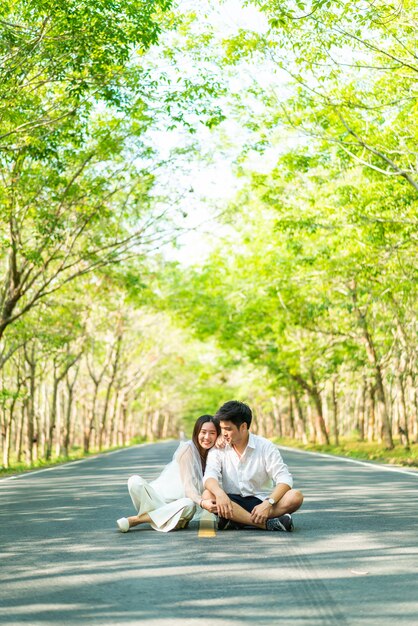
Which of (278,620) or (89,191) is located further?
(89,191)

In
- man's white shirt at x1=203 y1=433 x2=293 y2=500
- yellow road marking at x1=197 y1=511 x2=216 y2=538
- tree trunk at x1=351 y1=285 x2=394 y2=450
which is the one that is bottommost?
yellow road marking at x1=197 y1=511 x2=216 y2=538

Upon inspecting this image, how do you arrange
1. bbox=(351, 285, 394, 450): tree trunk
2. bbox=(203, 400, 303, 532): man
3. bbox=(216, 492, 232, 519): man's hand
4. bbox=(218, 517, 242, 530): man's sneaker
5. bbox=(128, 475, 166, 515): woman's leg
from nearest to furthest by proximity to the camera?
bbox=(216, 492, 232, 519): man's hand
bbox=(203, 400, 303, 532): man
bbox=(128, 475, 166, 515): woman's leg
bbox=(218, 517, 242, 530): man's sneaker
bbox=(351, 285, 394, 450): tree trunk

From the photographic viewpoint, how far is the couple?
843 centimetres

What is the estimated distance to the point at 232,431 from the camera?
8445 millimetres

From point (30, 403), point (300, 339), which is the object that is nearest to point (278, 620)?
point (30, 403)

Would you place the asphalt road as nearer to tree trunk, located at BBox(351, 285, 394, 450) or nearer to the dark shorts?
the dark shorts

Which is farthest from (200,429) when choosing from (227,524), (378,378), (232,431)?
(378,378)

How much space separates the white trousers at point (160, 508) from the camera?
866 centimetres

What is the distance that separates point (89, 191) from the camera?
70.7ft

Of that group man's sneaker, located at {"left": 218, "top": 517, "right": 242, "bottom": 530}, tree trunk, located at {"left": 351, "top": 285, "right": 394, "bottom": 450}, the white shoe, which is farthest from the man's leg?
tree trunk, located at {"left": 351, "top": 285, "right": 394, "bottom": 450}

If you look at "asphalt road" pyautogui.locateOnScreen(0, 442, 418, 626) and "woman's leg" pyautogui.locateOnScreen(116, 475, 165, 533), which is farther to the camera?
"woman's leg" pyautogui.locateOnScreen(116, 475, 165, 533)

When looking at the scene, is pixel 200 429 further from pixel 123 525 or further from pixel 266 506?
pixel 123 525

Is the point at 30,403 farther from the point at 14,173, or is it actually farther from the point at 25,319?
the point at 14,173

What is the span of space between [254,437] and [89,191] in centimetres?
1389
